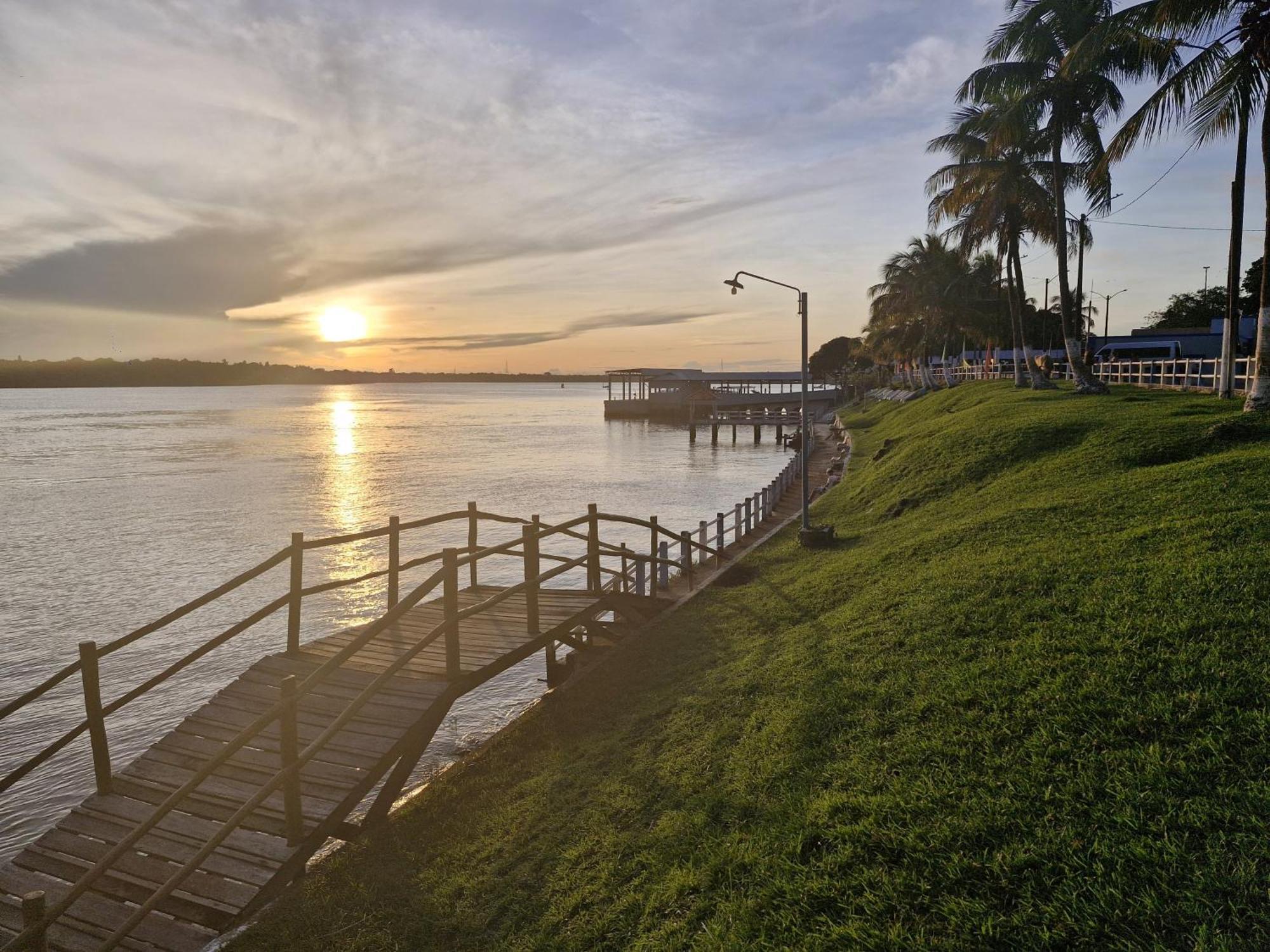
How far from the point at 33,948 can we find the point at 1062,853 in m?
6.44

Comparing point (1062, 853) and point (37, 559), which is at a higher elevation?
point (1062, 853)

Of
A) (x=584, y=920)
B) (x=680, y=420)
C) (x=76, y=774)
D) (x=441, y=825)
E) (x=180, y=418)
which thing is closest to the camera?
(x=584, y=920)

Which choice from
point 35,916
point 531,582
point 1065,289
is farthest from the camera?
point 1065,289

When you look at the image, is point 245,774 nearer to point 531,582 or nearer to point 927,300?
point 531,582

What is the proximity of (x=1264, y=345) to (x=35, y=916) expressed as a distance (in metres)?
21.4

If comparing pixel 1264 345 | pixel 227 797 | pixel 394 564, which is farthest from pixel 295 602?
pixel 1264 345

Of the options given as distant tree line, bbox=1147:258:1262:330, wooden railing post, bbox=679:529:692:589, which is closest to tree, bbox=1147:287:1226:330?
distant tree line, bbox=1147:258:1262:330

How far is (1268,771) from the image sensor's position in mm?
4953

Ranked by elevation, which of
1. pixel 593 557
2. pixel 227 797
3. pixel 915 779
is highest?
pixel 593 557

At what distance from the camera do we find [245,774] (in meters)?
7.21

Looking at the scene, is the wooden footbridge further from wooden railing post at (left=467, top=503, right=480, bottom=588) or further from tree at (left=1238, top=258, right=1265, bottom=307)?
tree at (left=1238, top=258, right=1265, bottom=307)

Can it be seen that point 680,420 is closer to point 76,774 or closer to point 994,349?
point 994,349

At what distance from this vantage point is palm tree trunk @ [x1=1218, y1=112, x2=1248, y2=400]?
19.4 metres

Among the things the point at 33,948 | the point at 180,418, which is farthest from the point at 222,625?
the point at 180,418
